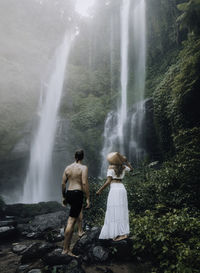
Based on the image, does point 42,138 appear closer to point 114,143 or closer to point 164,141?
point 114,143

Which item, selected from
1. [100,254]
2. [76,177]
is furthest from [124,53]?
[100,254]

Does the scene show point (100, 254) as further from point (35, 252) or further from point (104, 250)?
point (35, 252)

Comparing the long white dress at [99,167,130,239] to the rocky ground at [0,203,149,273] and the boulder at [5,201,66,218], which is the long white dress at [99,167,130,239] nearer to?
the rocky ground at [0,203,149,273]

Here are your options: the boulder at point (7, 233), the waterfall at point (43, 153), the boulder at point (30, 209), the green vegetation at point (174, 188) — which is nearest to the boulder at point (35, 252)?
the green vegetation at point (174, 188)

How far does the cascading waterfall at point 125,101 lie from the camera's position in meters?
15.8

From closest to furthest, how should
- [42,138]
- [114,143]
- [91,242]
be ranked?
[91,242] < [114,143] < [42,138]

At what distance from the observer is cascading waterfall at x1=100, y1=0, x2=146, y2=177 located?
1579cm

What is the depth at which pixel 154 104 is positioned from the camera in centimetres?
1410

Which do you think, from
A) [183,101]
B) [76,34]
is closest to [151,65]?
[183,101]

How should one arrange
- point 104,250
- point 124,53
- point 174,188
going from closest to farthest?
point 104,250
point 174,188
point 124,53

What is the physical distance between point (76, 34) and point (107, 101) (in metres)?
17.2

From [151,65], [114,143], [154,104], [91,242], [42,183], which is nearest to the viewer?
[91,242]

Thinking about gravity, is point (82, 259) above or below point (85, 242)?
below

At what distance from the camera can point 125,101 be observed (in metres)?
22.3
